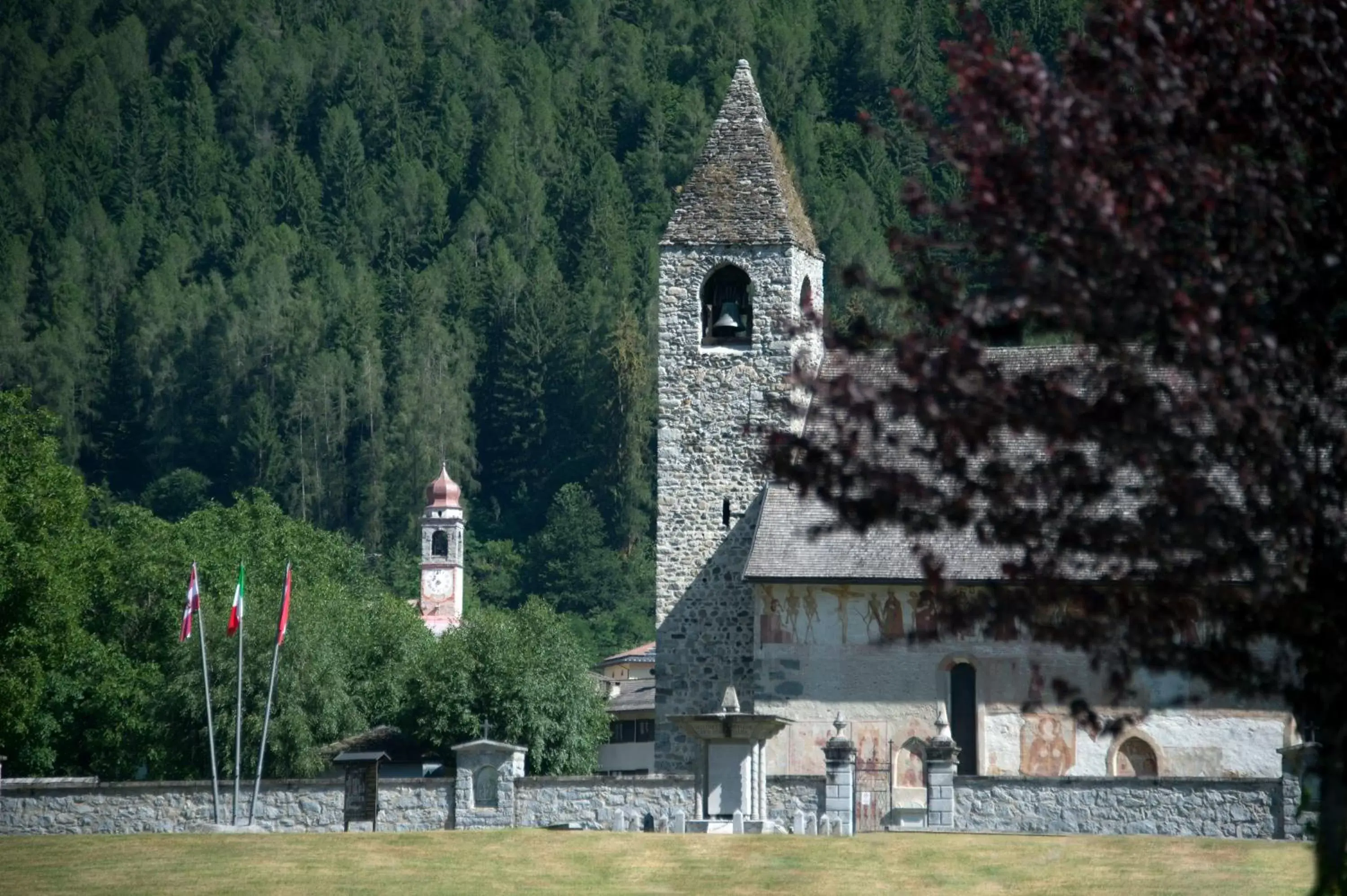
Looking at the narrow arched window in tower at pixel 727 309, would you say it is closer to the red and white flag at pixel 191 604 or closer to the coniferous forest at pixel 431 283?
the red and white flag at pixel 191 604

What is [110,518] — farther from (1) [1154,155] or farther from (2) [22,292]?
(1) [1154,155]

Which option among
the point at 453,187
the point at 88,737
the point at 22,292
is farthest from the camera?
the point at 453,187

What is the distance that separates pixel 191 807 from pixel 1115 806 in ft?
47.7

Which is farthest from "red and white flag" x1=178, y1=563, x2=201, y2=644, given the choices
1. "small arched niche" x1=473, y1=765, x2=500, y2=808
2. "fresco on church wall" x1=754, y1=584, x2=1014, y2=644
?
"fresco on church wall" x1=754, y1=584, x2=1014, y2=644

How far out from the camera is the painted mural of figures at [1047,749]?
39969 millimetres

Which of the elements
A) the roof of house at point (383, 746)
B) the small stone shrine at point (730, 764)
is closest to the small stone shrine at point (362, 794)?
Answer: the small stone shrine at point (730, 764)

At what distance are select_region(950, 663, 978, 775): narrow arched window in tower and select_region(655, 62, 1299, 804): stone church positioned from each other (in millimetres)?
34

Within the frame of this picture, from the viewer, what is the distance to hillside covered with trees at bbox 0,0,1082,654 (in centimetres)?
13950

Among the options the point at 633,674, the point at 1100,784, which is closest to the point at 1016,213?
the point at 1100,784

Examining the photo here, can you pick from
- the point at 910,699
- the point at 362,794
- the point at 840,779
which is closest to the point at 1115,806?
the point at 840,779

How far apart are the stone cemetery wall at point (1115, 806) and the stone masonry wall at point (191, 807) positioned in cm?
835

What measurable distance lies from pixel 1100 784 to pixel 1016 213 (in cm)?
2224

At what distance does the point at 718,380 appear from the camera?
146 ft

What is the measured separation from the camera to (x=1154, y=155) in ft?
45.7
